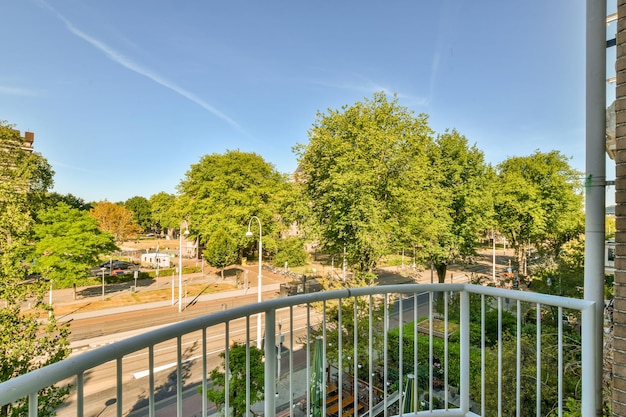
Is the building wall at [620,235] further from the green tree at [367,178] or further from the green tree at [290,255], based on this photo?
the green tree at [290,255]

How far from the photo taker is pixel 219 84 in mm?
15938

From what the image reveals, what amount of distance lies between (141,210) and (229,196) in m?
35.2

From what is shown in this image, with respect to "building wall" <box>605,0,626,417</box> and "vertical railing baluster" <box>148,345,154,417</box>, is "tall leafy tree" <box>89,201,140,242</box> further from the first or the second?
"building wall" <box>605,0,626,417</box>

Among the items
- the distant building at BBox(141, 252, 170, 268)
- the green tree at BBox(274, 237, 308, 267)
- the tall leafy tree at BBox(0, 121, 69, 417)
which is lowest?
the distant building at BBox(141, 252, 170, 268)

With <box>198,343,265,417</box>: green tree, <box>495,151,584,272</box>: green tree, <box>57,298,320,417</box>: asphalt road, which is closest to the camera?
<box>57,298,320,417</box>: asphalt road

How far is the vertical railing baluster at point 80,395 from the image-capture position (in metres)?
0.89

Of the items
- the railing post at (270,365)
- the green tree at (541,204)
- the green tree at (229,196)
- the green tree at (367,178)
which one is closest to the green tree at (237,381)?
the railing post at (270,365)

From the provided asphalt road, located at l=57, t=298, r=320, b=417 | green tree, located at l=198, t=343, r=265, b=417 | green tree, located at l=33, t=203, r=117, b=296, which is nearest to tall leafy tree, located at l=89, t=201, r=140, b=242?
green tree, located at l=33, t=203, r=117, b=296

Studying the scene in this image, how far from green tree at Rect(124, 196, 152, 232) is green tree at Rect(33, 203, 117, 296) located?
37.7 metres

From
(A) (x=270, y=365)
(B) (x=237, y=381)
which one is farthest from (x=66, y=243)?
(A) (x=270, y=365)

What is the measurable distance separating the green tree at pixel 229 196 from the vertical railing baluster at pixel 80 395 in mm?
19364

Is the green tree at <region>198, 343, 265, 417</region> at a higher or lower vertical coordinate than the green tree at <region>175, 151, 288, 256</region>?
lower

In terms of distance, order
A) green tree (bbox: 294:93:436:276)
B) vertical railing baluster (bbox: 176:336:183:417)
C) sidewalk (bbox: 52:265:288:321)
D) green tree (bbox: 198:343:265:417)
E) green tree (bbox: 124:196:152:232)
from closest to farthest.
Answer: vertical railing baluster (bbox: 176:336:183:417), green tree (bbox: 198:343:265:417), green tree (bbox: 294:93:436:276), sidewalk (bbox: 52:265:288:321), green tree (bbox: 124:196:152:232)

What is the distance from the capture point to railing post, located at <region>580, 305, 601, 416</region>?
164 centimetres
